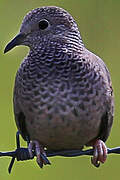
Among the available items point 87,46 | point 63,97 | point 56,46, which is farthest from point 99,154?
point 87,46

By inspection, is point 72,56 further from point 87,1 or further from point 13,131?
point 87,1

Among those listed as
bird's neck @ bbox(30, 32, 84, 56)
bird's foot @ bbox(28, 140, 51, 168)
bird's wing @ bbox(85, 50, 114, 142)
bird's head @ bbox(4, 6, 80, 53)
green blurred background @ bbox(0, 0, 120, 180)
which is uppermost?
bird's head @ bbox(4, 6, 80, 53)

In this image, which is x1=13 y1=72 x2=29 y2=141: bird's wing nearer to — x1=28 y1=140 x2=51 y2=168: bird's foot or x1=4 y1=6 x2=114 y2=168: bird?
x1=4 y1=6 x2=114 y2=168: bird

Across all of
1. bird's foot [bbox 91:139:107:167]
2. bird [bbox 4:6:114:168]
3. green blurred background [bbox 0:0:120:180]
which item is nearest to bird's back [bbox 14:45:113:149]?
bird [bbox 4:6:114:168]

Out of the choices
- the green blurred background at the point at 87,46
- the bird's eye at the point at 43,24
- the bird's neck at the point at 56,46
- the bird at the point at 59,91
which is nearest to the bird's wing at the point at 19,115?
the bird at the point at 59,91

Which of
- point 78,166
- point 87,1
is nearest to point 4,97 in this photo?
point 78,166

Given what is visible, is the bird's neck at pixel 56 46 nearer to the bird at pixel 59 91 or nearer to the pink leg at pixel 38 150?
the bird at pixel 59 91

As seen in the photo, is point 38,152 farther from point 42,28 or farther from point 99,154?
point 42,28
